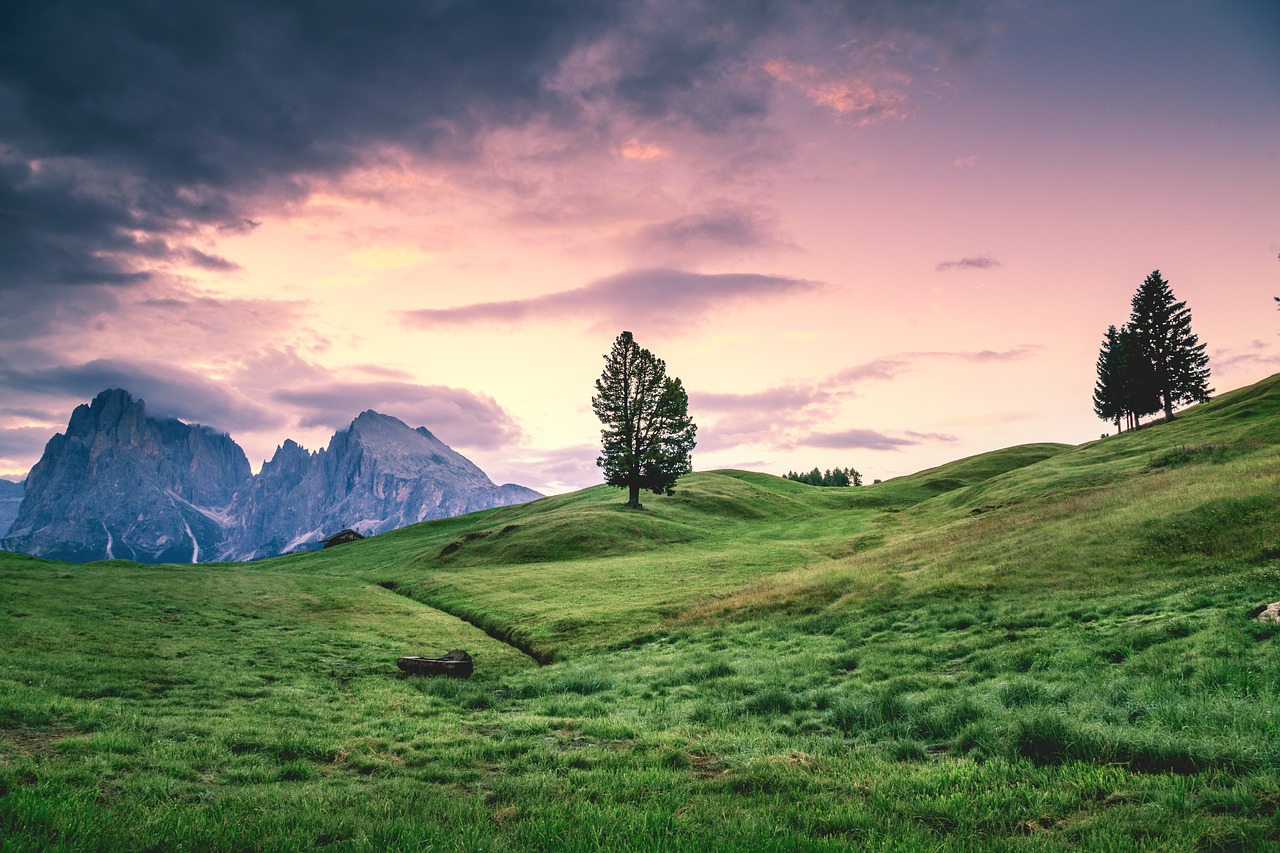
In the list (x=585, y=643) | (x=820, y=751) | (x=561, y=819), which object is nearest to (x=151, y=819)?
(x=561, y=819)

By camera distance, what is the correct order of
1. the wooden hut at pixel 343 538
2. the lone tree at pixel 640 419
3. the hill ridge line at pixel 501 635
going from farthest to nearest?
the wooden hut at pixel 343 538 < the lone tree at pixel 640 419 < the hill ridge line at pixel 501 635

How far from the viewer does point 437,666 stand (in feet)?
70.8

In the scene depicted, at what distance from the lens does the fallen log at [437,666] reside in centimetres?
2142

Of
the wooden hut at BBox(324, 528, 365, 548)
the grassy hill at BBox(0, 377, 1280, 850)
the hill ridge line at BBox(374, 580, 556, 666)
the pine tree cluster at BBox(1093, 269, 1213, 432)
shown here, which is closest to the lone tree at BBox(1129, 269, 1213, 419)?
the pine tree cluster at BBox(1093, 269, 1213, 432)

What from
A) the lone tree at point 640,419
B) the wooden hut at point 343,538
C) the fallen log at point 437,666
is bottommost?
the fallen log at point 437,666

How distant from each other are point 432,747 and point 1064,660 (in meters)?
15.0

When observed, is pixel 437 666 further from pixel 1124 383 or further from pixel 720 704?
pixel 1124 383

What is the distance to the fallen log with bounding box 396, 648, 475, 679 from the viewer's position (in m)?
21.4

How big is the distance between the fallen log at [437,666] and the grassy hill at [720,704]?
0.58m

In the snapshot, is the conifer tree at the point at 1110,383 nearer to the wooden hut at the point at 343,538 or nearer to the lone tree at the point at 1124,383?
the lone tree at the point at 1124,383

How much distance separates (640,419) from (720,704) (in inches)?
2703

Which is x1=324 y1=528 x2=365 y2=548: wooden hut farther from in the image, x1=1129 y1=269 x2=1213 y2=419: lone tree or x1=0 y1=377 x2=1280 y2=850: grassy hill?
x1=1129 y1=269 x2=1213 y2=419: lone tree

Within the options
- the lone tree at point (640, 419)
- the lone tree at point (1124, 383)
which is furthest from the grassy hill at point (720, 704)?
the lone tree at point (1124, 383)

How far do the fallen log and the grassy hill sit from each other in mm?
578
